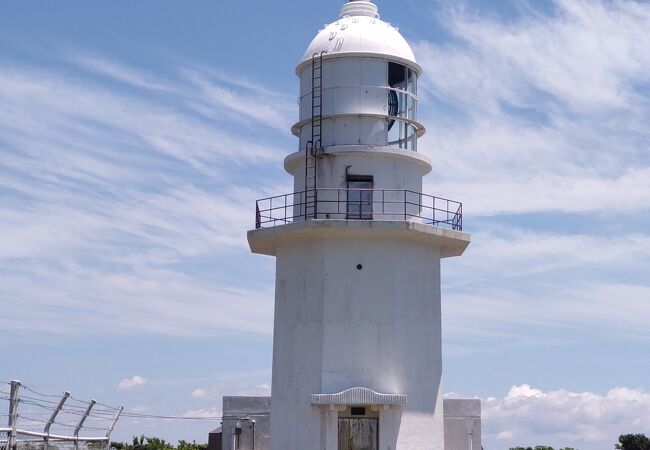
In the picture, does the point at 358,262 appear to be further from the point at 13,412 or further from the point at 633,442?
the point at 633,442

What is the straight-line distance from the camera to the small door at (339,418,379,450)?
119 feet

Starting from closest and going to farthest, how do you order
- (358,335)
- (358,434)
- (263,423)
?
(358,434)
(358,335)
(263,423)

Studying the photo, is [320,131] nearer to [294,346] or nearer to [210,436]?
[294,346]

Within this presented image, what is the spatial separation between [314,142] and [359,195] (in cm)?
226

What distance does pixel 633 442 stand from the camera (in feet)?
179

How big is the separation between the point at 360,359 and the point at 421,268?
361 cm

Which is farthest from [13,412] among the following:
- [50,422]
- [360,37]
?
[360,37]

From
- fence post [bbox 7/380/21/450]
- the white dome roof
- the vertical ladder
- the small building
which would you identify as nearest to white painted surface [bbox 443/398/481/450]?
the small building

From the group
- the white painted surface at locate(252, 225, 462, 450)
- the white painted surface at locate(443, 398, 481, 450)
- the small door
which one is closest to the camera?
the small door

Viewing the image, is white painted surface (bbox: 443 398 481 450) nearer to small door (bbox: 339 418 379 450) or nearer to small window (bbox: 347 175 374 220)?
small door (bbox: 339 418 379 450)

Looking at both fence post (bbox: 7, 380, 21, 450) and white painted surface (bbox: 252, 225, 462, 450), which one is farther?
white painted surface (bbox: 252, 225, 462, 450)

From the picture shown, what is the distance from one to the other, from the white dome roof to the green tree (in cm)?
2360

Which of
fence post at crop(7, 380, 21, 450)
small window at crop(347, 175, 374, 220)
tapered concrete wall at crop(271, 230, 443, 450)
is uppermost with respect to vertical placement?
small window at crop(347, 175, 374, 220)

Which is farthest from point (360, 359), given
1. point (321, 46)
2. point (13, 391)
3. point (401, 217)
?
point (13, 391)
